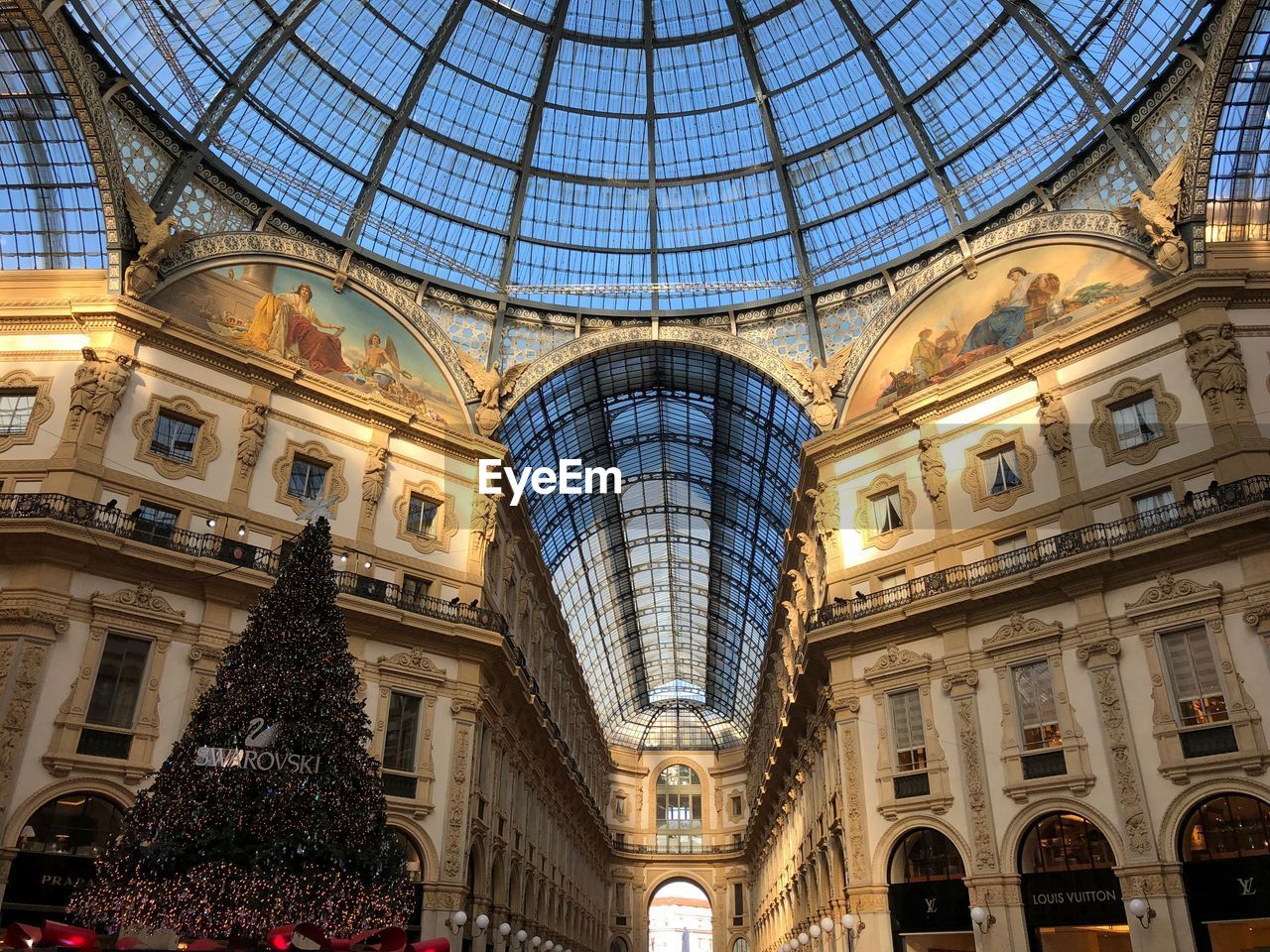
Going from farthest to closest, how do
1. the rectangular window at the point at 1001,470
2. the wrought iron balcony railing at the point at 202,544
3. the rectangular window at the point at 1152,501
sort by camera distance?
the rectangular window at the point at 1001,470
the rectangular window at the point at 1152,501
the wrought iron balcony railing at the point at 202,544

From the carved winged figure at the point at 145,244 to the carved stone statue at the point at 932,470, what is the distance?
85.2 ft

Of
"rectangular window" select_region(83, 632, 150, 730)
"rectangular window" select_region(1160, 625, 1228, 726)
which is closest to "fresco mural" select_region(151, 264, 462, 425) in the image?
"rectangular window" select_region(83, 632, 150, 730)

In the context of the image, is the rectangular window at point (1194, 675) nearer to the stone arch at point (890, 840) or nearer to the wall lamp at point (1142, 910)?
the wall lamp at point (1142, 910)

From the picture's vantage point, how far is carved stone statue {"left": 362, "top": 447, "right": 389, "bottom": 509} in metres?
31.8

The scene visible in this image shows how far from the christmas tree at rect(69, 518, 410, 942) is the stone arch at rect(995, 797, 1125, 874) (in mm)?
17585

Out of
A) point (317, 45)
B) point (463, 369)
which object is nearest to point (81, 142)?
point (317, 45)

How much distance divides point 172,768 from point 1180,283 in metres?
28.5

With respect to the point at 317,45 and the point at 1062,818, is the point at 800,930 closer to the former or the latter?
the point at 1062,818

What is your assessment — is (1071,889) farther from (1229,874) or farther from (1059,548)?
(1059,548)

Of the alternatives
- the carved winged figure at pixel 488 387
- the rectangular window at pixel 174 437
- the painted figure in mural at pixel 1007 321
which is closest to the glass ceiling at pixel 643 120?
the painted figure in mural at pixel 1007 321

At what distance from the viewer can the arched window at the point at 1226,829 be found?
72.8 ft

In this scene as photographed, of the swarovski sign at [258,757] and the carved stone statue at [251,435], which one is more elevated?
the carved stone statue at [251,435]

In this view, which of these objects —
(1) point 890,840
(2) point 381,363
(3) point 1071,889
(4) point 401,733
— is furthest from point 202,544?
(3) point 1071,889

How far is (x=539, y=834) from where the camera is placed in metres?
44.8
